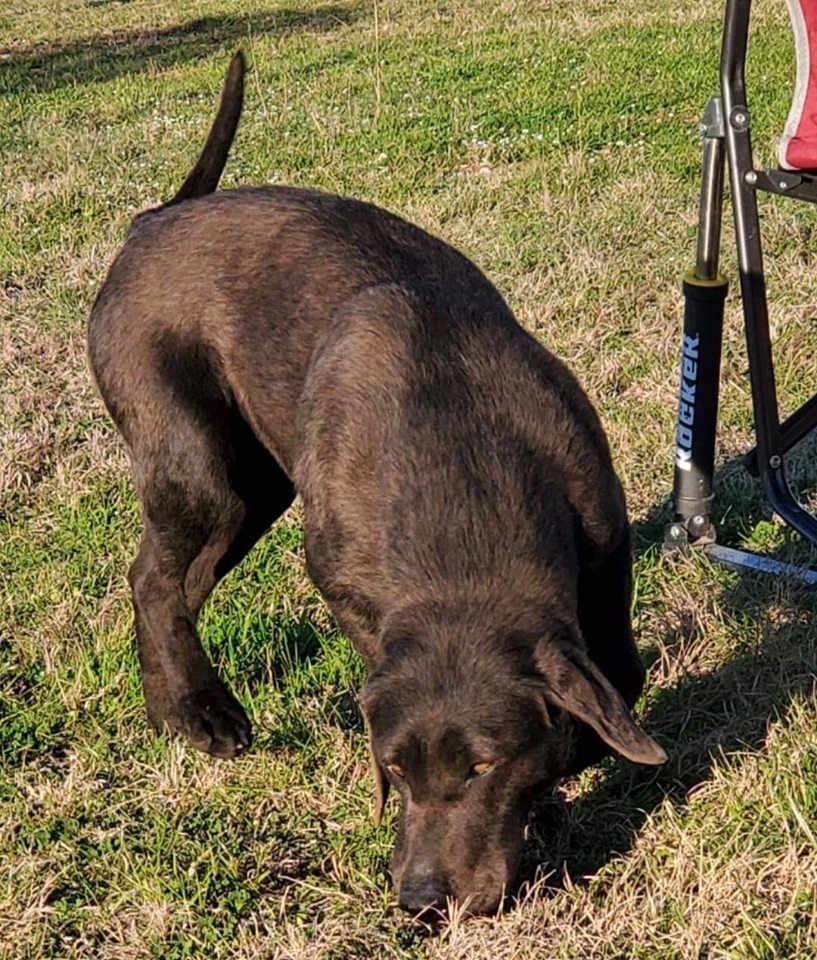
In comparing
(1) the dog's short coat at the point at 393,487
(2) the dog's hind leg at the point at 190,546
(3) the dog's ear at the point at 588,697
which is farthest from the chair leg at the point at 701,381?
(3) the dog's ear at the point at 588,697

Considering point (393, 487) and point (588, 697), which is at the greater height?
point (393, 487)

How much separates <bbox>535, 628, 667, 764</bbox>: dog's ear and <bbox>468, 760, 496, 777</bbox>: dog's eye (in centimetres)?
19

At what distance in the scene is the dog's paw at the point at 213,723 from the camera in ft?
13.4

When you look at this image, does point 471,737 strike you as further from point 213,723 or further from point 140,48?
point 140,48

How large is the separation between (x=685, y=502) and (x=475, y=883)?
2.03 metres

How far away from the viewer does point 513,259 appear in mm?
7586

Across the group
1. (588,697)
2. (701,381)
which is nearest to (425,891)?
(588,697)

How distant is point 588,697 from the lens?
3.02 m

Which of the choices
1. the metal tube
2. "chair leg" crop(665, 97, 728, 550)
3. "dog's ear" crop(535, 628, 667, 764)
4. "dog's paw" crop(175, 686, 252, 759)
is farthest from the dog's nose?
the metal tube

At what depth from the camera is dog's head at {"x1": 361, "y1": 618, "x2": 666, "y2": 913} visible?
10.1ft

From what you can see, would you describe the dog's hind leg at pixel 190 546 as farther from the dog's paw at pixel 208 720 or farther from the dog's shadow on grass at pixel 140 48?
the dog's shadow on grass at pixel 140 48

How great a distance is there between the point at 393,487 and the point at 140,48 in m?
15.5

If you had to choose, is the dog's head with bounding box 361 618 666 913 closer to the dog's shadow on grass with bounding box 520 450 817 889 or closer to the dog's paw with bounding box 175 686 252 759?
the dog's shadow on grass with bounding box 520 450 817 889

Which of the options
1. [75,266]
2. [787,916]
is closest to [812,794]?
[787,916]
